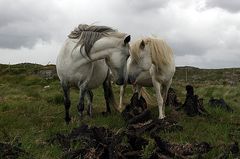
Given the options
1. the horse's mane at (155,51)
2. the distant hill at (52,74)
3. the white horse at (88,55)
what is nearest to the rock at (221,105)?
the horse's mane at (155,51)

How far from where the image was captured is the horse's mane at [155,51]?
1089cm

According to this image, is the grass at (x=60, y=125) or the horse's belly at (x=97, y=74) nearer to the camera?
the grass at (x=60, y=125)

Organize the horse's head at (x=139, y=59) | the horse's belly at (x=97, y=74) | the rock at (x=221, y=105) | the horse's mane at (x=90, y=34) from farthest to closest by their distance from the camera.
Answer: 1. the rock at (x=221, y=105)
2. the horse's belly at (x=97, y=74)
3. the horse's head at (x=139, y=59)
4. the horse's mane at (x=90, y=34)

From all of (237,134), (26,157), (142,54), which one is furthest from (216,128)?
(26,157)

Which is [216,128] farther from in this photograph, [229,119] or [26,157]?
[26,157]

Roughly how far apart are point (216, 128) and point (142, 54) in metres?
3.09

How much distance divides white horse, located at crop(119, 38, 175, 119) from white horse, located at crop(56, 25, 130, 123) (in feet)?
3.72

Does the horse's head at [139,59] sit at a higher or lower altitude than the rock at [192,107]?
higher

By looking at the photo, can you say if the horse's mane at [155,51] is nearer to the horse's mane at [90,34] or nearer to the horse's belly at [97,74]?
Result: the horse's belly at [97,74]

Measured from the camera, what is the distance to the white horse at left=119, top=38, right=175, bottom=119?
1093 centimetres

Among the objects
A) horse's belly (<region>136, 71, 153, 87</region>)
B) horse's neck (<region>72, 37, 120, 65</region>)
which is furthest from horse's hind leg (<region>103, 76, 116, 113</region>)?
horse's neck (<region>72, 37, 120, 65</region>)

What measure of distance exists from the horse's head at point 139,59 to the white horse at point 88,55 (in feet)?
3.43

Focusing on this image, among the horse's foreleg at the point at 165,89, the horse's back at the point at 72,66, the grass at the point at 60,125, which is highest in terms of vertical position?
the horse's back at the point at 72,66

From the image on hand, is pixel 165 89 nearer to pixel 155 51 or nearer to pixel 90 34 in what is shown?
Answer: pixel 155 51
